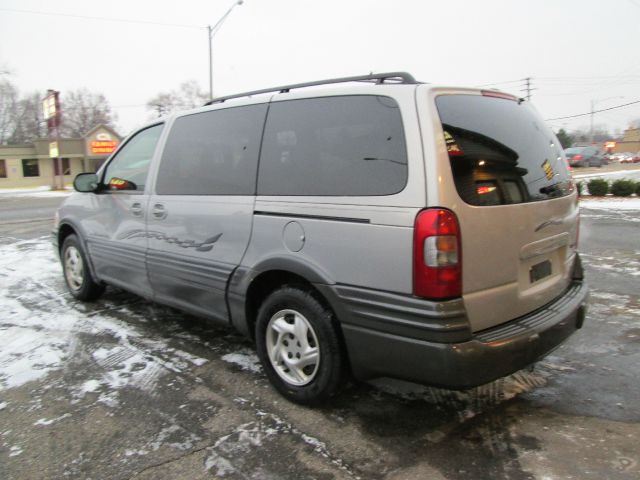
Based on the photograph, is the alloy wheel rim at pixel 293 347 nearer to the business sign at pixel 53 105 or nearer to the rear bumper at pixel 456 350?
the rear bumper at pixel 456 350

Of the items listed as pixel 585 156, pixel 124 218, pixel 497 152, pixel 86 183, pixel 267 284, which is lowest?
pixel 267 284

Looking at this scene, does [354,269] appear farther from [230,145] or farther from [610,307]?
[610,307]

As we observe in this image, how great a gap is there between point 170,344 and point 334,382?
1.81 metres

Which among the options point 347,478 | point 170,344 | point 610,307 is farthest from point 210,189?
point 610,307

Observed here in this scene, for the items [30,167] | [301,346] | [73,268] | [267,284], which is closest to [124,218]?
[73,268]

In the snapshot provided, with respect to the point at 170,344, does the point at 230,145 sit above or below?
above

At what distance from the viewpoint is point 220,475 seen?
95.8 inches

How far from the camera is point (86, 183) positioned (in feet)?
15.7

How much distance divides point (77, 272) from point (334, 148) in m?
3.74

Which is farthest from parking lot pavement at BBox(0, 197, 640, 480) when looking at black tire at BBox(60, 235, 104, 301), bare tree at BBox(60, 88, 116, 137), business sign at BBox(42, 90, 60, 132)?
bare tree at BBox(60, 88, 116, 137)

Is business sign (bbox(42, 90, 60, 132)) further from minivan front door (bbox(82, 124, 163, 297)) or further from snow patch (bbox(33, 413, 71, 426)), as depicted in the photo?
snow patch (bbox(33, 413, 71, 426))

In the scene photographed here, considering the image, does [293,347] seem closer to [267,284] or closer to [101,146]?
[267,284]

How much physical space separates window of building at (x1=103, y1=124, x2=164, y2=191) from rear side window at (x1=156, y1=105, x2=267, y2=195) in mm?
285

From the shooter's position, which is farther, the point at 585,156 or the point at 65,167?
the point at 65,167
